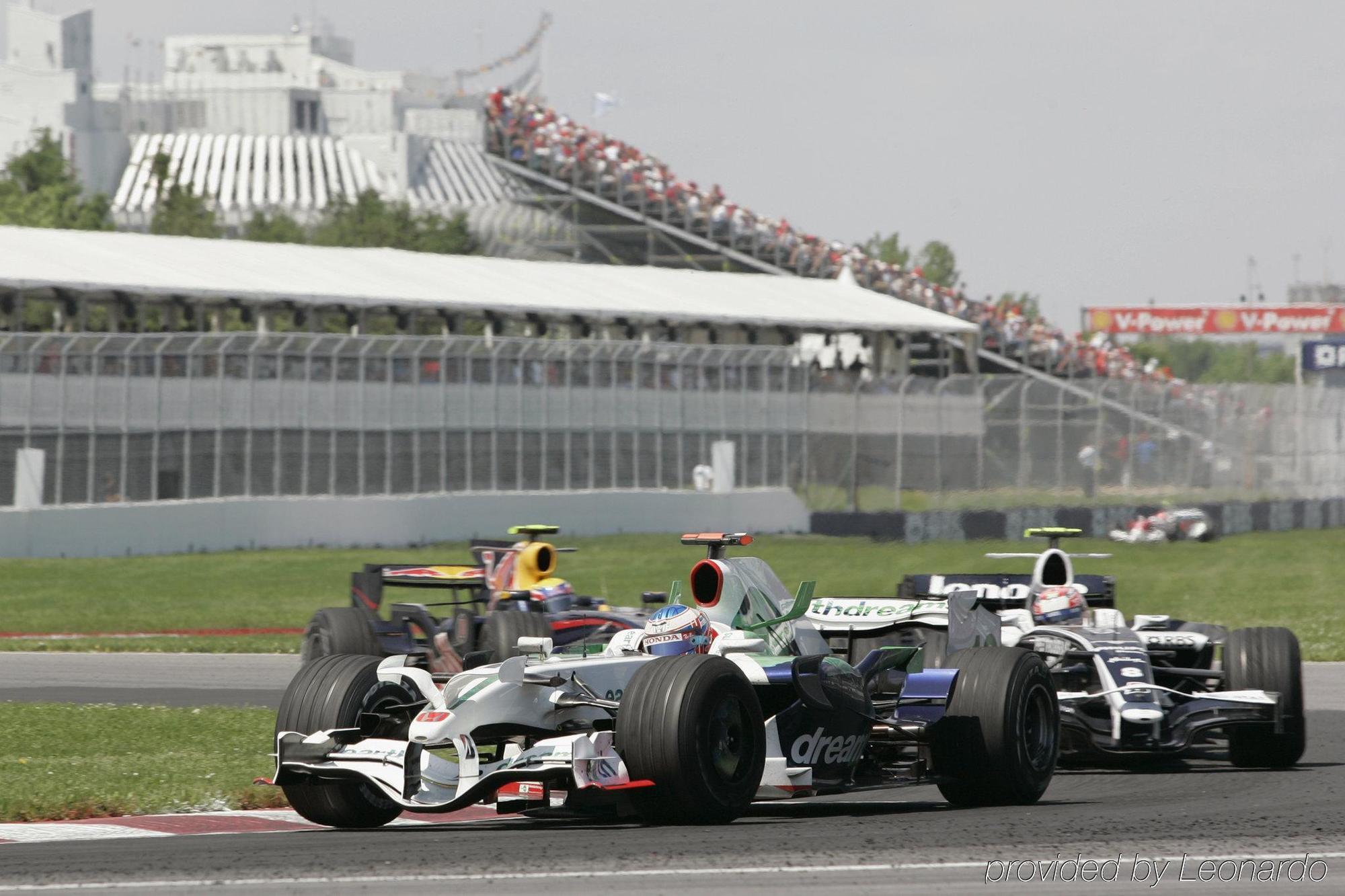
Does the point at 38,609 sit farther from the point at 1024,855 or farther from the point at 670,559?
the point at 1024,855

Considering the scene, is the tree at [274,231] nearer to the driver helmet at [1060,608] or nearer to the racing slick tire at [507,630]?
the racing slick tire at [507,630]

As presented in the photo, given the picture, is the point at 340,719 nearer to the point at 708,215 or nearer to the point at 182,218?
the point at 708,215

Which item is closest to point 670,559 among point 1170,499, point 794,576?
point 794,576

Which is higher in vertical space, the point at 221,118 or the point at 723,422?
the point at 221,118

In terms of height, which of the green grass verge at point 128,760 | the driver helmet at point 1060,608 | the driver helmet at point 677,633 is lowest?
the green grass verge at point 128,760

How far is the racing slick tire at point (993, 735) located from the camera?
35.5ft

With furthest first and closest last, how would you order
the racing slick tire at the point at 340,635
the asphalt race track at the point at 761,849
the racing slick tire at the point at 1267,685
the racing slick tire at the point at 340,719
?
the racing slick tire at the point at 340,635
the racing slick tire at the point at 1267,685
the racing slick tire at the point at 340,719
the asphalt race track at the point at 761,849

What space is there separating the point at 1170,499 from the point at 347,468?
17.3 meters

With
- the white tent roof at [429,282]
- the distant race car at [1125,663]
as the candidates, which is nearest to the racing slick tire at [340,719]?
the distant race car at [1125,663]

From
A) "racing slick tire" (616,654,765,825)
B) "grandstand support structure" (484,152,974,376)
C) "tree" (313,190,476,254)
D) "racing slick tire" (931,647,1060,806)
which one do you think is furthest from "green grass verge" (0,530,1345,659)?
"tree" (313,190,476,254)

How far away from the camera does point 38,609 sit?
29312 mm

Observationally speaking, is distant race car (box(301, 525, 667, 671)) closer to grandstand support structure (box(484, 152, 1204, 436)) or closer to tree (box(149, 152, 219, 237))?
grandstand support structure (box(484, 152, 1204, 436))

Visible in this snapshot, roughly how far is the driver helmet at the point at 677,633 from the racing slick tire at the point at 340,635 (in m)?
5.86

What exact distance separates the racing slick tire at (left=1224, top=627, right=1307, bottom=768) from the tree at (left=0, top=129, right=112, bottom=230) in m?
56.0
